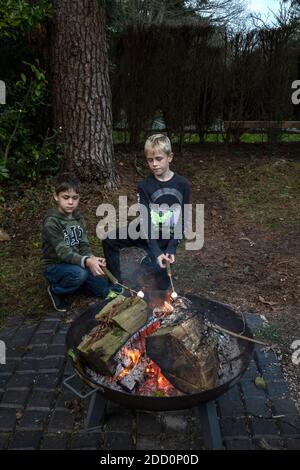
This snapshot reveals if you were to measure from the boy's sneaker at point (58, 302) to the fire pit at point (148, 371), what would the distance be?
3.60 ft

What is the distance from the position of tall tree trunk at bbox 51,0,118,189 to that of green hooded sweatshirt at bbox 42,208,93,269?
2.35 m

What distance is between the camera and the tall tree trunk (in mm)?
5801

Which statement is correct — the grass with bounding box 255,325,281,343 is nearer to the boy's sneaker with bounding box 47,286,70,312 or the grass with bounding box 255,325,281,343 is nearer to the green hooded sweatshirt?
the green hooded sweatshirt

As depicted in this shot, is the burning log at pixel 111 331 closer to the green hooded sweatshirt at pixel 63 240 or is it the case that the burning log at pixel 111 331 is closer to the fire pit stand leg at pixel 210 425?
the fire pit stand leg at pixel 210 425

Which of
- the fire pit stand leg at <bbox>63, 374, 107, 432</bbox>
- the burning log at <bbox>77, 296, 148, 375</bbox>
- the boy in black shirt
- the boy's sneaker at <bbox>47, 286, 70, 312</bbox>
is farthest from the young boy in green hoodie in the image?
the fire pit stand leg at <bbox>63, 374, 107, 432</bbox>

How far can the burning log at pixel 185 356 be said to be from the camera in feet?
7.29

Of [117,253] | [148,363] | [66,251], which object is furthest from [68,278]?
[148,363]

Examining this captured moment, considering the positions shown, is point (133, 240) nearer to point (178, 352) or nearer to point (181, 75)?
point (178, 352)

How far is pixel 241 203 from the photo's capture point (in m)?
6.39

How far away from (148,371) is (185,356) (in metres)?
0.42

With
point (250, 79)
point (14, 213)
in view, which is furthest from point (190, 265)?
point (250, 79)

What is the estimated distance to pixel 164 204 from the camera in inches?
150

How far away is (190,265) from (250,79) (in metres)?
4.93

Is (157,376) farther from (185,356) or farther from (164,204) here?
(164,204)
